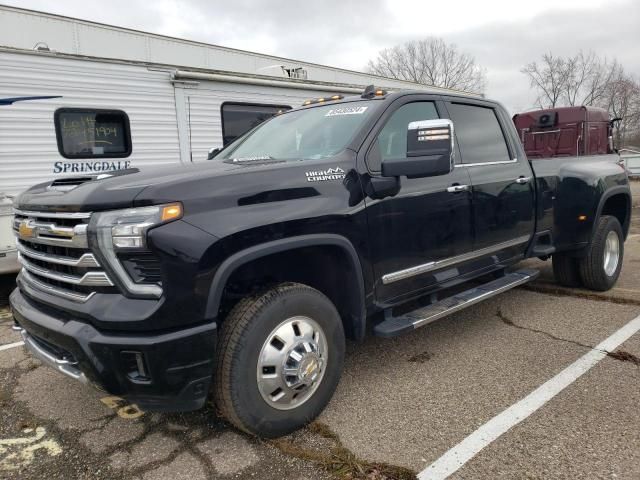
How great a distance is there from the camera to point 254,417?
2611 mm

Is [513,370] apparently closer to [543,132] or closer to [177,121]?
[177,121]

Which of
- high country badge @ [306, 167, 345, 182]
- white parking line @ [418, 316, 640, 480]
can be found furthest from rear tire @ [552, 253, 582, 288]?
high country badge @ [306, 167, 345, 182]

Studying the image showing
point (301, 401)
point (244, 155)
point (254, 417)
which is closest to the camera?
point (254, 417)

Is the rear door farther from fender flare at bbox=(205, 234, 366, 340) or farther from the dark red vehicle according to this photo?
the dark red vehicle

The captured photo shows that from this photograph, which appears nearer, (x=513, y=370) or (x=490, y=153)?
(x=513, y=370)

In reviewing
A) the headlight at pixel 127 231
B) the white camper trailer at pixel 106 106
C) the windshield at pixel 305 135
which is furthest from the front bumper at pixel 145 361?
the white camper trailer at pixel 106 106

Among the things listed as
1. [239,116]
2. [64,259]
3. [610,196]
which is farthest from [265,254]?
[239,116]

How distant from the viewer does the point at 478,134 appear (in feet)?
13.9

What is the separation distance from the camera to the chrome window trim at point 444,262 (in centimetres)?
327

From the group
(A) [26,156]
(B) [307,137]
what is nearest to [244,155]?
(B) [307,137]

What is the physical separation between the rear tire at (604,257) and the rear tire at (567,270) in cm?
7

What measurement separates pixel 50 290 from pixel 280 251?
1.24 metres

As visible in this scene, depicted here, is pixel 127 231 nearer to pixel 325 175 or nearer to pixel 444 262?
pixel 325 175

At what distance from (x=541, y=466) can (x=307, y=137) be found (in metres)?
2.40
